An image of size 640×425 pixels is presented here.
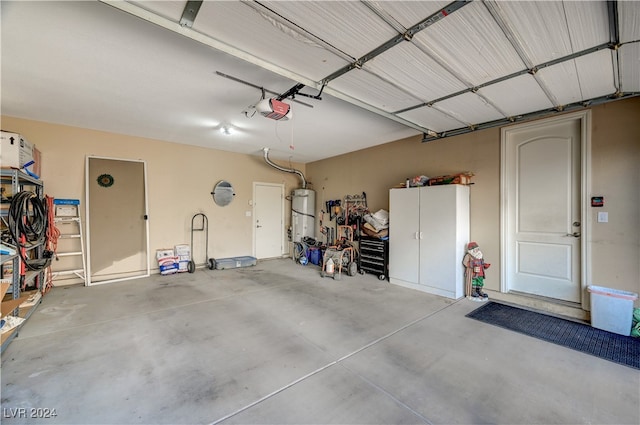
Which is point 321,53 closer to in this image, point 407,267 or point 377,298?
point 377,298

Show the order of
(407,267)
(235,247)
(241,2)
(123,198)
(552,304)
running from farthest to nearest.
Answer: (235,247) < (123,198) < (407,267) < (552,304) < (241,2)

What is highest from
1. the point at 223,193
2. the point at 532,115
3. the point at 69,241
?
the point at 532,115

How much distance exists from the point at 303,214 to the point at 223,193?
6.85 feet

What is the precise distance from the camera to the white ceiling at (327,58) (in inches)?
65.2

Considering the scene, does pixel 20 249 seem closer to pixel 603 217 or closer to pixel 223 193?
pixel 223 193

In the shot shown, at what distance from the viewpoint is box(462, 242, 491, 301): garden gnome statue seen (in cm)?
380

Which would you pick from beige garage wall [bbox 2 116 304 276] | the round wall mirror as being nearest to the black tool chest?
beige garage wall [bbox 2 116 304 276]

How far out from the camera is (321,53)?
2.07 metres

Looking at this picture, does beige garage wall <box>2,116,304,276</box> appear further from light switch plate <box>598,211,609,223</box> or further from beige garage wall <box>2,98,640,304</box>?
light switch plate <box>598,211,609,223</box>

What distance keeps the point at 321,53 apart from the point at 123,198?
4873 mm

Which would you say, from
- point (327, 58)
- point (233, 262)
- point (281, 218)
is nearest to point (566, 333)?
point (327, 58)

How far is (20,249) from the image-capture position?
305 cm

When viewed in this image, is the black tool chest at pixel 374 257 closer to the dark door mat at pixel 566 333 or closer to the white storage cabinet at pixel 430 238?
the white storage cabinet at pixel 430 238

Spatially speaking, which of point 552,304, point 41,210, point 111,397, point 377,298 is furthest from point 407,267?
point 41,210
